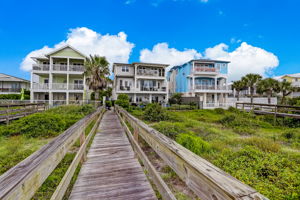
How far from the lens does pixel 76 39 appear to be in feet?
106

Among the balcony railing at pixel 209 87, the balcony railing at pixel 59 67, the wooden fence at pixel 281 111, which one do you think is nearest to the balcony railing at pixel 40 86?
the balcony railing at pixel 59 67

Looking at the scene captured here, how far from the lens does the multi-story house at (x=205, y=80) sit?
25953 mm

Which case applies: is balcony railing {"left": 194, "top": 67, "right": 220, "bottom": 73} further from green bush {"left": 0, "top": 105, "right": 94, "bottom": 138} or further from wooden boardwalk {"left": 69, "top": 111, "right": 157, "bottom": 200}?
wooden boardwalk {"left": 69, "top": 111, "right": 157, "bottom": 200}

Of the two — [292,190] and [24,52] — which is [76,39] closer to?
[24,52]

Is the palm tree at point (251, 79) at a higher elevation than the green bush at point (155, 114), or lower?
higher

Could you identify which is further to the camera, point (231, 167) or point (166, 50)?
point (166, 50)

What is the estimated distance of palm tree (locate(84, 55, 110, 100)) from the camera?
1866 centimetres

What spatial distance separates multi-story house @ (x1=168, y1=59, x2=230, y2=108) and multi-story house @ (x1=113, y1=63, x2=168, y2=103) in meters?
4.61

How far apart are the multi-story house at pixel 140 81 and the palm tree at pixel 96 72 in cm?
519

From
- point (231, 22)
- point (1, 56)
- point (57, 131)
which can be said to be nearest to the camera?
point (57, 131)

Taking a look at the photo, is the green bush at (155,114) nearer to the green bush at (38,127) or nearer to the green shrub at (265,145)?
the green bush at (38,127)

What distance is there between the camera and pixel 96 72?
18.9 meters

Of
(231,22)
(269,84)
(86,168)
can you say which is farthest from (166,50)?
(86,168)

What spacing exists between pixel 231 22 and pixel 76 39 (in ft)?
110
